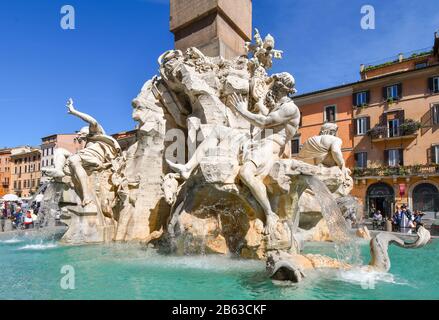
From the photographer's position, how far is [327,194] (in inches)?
217

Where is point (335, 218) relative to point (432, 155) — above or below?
below

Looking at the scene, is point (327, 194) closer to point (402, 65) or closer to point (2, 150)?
point (402, 65)

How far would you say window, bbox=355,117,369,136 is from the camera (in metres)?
31.4

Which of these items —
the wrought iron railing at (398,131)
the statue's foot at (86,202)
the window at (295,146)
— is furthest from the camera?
the window at (295,146)

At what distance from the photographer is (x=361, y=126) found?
104ft

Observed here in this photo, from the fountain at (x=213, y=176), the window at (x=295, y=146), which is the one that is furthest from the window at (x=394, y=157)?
the fountain at (x=213, y=176)

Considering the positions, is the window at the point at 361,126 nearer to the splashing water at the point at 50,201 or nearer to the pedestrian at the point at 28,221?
the pedestrian at the point at 28,221

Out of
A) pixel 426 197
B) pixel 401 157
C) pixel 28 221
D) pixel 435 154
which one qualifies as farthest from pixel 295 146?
pixel 28 221

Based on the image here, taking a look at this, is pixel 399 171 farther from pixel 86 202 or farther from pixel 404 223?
pixel 86 202

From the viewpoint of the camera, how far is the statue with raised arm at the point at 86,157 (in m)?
7.95

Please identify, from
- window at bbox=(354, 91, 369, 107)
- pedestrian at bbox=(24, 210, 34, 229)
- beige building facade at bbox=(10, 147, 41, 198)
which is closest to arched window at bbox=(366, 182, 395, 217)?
window at bbox=(354, 91, 369, 107)

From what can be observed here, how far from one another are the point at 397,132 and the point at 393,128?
2.08 ft

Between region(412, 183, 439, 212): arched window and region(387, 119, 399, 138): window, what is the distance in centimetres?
487

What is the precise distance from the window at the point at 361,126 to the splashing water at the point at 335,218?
1106 inches
